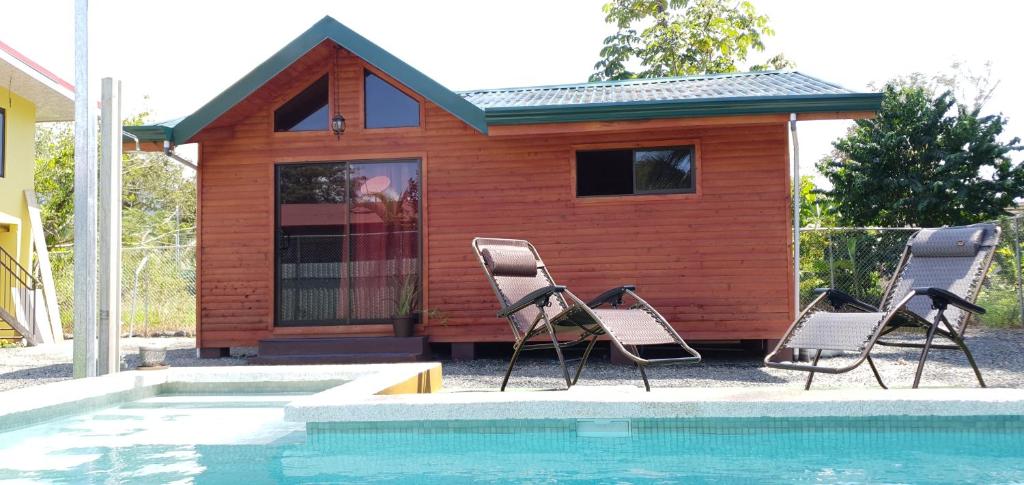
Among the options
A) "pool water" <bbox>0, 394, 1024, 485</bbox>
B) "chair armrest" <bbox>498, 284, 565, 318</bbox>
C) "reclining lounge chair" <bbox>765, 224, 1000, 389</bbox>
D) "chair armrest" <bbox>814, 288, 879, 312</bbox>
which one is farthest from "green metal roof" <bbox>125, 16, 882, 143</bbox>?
"pool water" <bbox>0, 394, 1024, 485</bbox>

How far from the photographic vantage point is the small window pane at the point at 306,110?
8.40 m

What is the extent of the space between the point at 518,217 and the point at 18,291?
8008 mm

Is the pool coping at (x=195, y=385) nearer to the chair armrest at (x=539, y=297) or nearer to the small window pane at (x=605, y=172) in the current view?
the chair armrest at (x=539, y=297)

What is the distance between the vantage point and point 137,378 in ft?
17.3

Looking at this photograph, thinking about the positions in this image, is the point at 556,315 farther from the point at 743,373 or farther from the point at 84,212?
the point at 84,212

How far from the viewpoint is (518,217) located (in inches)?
318

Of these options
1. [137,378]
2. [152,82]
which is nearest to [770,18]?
[137,378]

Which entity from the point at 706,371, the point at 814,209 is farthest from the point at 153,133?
the point at 814,209

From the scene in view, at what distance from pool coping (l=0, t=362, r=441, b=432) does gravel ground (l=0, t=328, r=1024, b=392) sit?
84 centimetres

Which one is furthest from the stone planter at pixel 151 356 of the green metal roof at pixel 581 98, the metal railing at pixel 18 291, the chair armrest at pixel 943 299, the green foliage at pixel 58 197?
the green foliage at pixel 58 197

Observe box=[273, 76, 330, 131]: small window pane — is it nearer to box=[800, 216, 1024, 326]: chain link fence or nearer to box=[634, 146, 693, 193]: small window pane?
box=[634, 146, 693, 193]: small window pane

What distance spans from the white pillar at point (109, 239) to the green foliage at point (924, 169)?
1273 centimetres

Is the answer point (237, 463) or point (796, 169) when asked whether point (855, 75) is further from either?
point (237, 463)

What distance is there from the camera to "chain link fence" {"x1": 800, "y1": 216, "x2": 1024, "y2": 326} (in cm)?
1109
